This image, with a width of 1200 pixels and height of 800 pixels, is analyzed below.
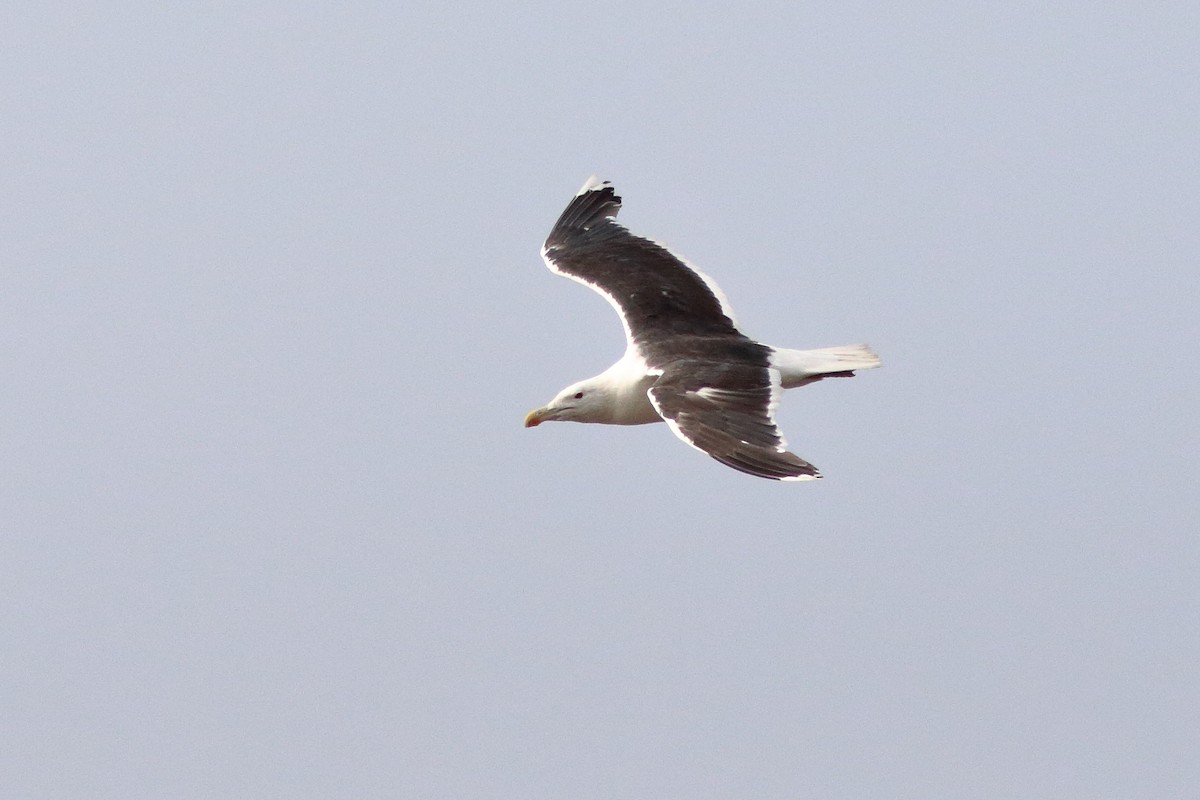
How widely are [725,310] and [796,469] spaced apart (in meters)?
3.80

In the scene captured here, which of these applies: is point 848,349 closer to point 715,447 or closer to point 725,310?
point 725,310

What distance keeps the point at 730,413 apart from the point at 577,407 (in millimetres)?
2128

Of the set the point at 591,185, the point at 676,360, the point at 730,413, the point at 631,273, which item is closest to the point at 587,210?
the point at 591,185

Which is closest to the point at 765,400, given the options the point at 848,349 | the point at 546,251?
the point at 848,349

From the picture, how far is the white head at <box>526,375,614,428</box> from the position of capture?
1482cm

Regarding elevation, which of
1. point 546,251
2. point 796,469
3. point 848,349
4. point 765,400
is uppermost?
point 546,251

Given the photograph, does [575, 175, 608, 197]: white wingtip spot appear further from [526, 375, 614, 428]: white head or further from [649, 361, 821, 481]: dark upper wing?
[649, 361, 821, 481]: dark upper wing

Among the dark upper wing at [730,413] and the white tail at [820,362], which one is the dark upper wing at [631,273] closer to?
the white tail at [820,362]

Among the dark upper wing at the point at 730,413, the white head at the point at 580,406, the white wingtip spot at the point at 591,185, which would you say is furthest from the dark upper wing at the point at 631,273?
the dark upper wing at the point at 730,413

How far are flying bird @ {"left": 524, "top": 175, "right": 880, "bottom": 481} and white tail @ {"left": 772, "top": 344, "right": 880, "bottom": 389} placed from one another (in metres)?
0.01

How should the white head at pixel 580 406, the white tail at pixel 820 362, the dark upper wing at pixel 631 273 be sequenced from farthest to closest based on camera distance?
1. the dark upper wing at pixel 631 273
2. the white head at pixel 580 406
3. the white tail at pixel 820 362

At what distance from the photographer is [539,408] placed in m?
15.2

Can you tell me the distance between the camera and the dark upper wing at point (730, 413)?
12.3m

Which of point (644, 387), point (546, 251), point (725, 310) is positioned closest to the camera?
point (644, 387)
